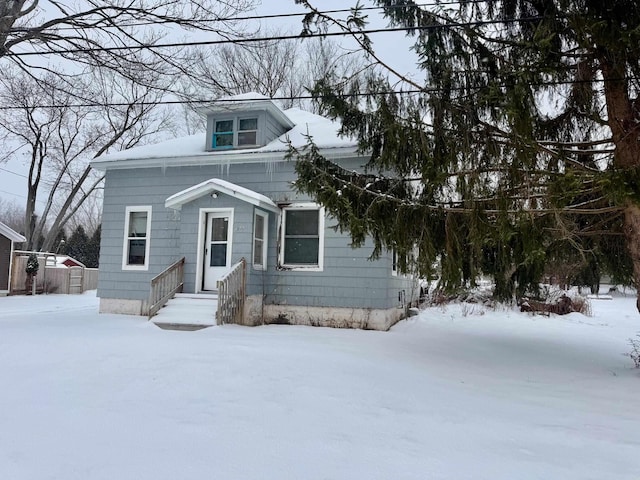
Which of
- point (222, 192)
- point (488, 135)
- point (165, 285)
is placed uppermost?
point (488, 135)

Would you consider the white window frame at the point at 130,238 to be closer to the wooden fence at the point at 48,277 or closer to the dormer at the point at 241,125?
the dormer at the point at 241,125

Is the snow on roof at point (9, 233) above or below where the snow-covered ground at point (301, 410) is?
above

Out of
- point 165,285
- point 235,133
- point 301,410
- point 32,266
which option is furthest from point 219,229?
point 32,266

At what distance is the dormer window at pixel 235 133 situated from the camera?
10430 mm

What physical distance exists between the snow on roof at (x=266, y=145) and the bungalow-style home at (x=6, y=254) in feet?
31.1

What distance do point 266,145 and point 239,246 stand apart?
2.71 meters

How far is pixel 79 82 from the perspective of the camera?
9.88 m

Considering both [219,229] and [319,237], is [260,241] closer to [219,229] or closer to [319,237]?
[219,229]

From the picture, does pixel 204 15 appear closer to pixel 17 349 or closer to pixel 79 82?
pixel 79 82

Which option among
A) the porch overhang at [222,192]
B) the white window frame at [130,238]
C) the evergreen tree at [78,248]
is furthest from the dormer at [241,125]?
the evergreen tree at [78,248]

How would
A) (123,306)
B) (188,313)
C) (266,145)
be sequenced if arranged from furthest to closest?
(123,306) → (266,145) → (188,313)

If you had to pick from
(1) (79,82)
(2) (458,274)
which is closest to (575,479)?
(2) (458,274)

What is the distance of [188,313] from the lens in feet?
27.3

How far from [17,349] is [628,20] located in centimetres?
847
